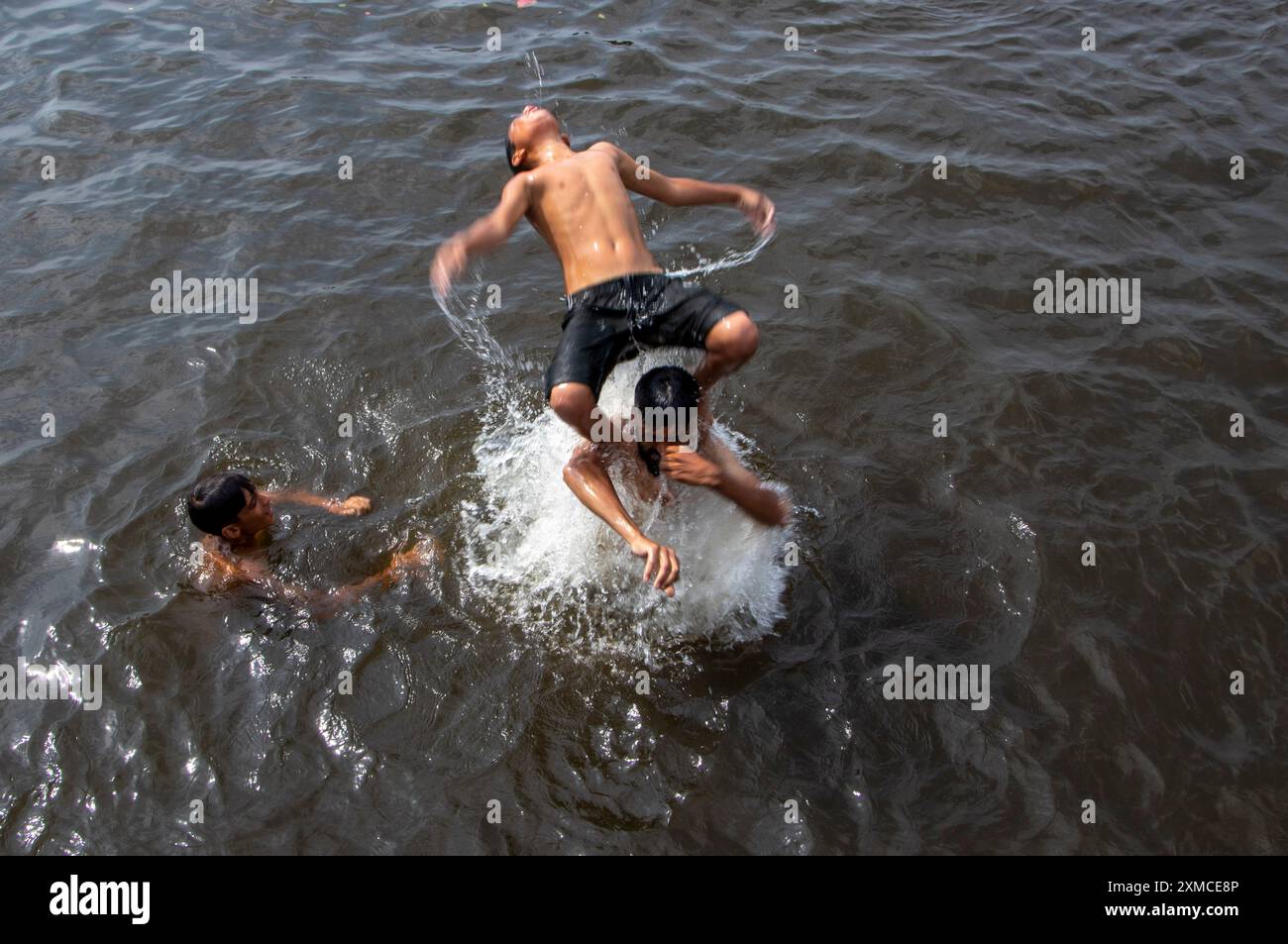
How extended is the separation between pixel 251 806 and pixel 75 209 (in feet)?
19.5

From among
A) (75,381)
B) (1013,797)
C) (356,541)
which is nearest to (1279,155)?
(1013,797)

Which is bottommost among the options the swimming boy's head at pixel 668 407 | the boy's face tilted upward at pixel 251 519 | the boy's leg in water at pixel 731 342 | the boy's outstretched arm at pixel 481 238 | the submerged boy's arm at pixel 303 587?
the submerged boy's arm at pixel 303 587

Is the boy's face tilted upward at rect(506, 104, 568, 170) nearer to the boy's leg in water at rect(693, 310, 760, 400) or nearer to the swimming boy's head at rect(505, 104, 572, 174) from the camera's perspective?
the swimming boy's head at rect(505, 104, 572, 174)

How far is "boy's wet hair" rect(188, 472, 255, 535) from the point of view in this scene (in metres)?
5.02

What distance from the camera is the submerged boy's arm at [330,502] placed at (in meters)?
5.72

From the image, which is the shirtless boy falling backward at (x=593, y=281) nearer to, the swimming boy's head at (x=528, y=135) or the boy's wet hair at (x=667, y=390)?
the swimming boy's head at (x=528, y=135)

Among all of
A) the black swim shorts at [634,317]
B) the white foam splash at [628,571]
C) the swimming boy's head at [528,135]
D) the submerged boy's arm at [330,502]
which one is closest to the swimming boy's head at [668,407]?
the black swim shorts at [634,317]

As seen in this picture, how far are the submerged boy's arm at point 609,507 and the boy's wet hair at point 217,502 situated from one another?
174 centimetres

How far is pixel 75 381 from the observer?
657 centimetres

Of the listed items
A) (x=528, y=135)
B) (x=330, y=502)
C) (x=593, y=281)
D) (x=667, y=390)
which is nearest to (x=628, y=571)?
(x=667, y=390)

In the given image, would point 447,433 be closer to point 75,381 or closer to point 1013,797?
point 75,381

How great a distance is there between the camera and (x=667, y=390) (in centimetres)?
476

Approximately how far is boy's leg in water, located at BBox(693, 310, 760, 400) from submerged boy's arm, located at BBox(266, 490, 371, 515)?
2.24 metres

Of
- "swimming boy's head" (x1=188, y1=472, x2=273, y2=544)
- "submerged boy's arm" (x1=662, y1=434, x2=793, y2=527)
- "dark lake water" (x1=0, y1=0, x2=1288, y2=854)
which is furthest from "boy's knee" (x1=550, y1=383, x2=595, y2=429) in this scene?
"swimming boy's head" (x1=188, y1=472, x2=273, y2=544)
